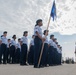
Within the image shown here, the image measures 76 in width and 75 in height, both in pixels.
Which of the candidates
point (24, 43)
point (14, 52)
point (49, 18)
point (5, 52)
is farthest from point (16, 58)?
point (49, 18)

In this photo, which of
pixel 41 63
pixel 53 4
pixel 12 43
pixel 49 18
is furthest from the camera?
pixel 12 43

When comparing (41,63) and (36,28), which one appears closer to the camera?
(36,28)

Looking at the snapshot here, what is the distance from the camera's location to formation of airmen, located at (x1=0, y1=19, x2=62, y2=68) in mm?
9969

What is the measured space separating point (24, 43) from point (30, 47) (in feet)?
8.14

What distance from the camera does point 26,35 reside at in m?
12.7

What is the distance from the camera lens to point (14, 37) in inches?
629

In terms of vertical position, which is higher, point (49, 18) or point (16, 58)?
point (49, 18)

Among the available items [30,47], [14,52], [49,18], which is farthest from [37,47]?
[14,52]

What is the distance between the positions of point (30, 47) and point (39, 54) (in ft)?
16.7

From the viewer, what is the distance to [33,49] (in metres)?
15.3

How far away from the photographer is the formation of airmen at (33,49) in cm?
997

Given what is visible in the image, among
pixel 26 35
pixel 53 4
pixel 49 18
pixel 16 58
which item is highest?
pixel 53 4

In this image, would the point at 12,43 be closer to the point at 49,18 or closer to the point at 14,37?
the point at 14,37

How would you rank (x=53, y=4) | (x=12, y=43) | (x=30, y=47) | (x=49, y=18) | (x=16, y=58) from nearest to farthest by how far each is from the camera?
(x=49, y=18), (x=53, y=4), (x=30, y=47), (x=12, y=43), (x=16, y=58)
